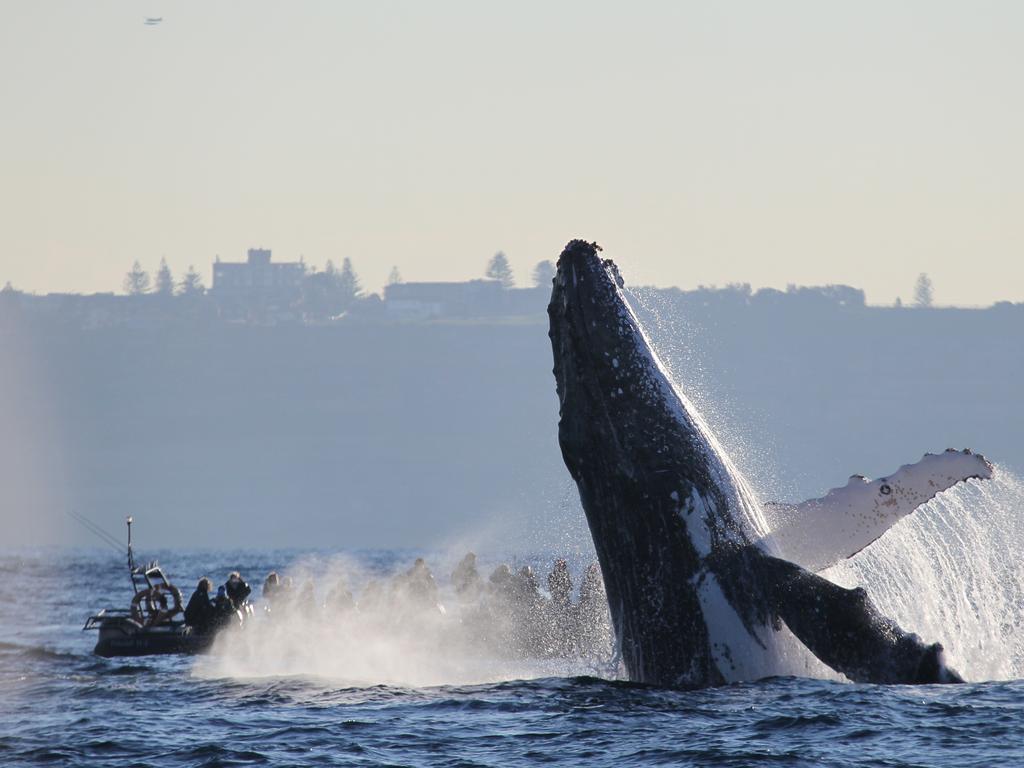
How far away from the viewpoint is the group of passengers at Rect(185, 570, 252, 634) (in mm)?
30094

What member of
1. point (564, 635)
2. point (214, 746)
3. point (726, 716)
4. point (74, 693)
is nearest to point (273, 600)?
point (564, 635)

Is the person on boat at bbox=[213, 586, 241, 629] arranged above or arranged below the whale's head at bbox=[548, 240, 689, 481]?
below

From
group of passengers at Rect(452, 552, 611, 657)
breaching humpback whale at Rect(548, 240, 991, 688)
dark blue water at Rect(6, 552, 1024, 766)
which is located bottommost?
dark blue water at Rect(6, 552, 1024, 766)

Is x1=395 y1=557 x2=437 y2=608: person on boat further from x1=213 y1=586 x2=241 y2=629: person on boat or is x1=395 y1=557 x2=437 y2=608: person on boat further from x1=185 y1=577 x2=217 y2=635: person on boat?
x1=185 y1=577 x2=217 y2=635: person on boat

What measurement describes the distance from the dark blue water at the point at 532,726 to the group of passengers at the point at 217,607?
1067 cm

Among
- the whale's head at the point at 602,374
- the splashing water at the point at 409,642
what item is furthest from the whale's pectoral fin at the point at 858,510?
the splashing water at the point at 409,642

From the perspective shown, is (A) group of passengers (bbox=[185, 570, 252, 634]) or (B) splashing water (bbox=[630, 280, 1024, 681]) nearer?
(B) splashing water (bbox=[630, 280, 1024, 681])

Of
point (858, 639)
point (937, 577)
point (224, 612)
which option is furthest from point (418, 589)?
point (858, 639)

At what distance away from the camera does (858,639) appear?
44.0 ft

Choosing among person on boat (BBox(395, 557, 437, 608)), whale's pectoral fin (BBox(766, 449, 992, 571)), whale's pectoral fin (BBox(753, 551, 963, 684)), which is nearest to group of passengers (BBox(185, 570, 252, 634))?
person on boat (BBox(395, 557, 437, 608))

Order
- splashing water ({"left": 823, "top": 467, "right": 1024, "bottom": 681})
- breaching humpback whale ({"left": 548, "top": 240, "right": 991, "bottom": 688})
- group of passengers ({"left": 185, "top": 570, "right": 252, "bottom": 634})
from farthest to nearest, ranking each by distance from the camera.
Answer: group of passengers ({"left": 185, "top": 570, "right": 252, "bottom": 634})
splashing water ({"left": 823, "top": 467, "right": 1024, "bottom": 681})
breaching humpback whale ({"left": 548, "top": 240, "right": 991, "bottom": 688})

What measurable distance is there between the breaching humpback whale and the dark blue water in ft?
1.27

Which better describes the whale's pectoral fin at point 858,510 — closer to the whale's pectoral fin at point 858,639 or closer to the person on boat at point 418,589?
the whale's pectoral fin at point 858,639

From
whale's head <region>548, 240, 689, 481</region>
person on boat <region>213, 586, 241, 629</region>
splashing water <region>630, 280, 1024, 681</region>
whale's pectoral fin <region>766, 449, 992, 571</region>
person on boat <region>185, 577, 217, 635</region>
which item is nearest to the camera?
whale's pectoral fin <region>766, 449, 992, 571</region>
